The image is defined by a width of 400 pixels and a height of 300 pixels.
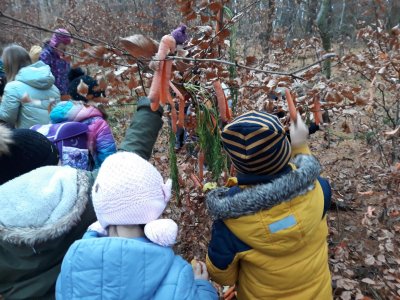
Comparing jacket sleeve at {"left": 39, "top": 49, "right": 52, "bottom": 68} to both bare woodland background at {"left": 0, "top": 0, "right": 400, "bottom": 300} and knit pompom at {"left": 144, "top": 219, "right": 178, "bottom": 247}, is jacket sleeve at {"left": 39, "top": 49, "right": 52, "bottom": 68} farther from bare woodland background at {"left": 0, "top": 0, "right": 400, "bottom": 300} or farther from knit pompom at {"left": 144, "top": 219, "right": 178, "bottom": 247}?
knit pompom at {"left": 144, "top": 219, "right": 178, "bottom": 247}

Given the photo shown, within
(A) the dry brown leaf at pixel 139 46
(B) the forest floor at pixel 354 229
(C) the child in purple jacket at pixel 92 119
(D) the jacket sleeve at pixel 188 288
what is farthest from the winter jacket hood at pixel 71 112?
(D) the jacket sleeve at pixel 188 288

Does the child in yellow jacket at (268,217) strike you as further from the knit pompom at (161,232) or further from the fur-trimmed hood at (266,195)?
the knit pompom at (161,232)

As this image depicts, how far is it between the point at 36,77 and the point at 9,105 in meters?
0.35

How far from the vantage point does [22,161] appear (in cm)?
173

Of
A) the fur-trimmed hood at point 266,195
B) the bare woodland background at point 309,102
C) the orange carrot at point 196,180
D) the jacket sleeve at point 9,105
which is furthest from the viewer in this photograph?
the jacket sleeve at point 9,105

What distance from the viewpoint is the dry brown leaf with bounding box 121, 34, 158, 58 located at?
1313 millimetres

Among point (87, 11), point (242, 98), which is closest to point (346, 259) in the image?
point (242, 98)

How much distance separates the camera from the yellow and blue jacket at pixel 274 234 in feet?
4.91

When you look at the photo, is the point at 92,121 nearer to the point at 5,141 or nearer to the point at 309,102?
the point at 5,141

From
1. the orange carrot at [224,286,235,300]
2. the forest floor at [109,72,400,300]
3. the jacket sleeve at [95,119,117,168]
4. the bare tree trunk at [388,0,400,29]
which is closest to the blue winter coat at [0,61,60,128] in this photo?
the jacket sleeve at [95,119,117,168]

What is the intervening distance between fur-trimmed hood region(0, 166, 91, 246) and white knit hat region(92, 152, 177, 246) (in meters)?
0.20

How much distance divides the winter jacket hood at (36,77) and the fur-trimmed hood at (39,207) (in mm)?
2217

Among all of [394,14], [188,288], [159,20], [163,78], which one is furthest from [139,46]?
[159,20]

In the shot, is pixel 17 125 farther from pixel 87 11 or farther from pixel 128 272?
pixel 87 11
